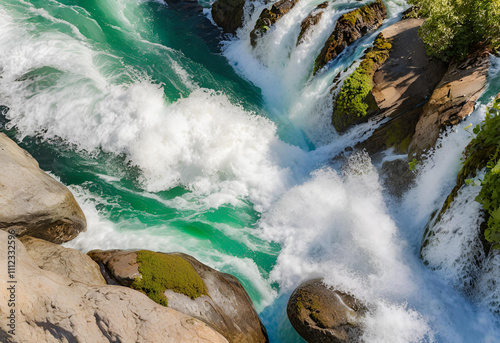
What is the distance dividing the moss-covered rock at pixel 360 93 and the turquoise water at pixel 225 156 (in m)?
0.36

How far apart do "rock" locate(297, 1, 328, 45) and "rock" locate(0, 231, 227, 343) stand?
32.8ft

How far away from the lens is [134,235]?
7246mm

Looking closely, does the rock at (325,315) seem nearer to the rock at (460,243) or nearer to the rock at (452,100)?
the rock at (460,243)

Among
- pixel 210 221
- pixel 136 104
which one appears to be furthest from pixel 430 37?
pixel 136 104

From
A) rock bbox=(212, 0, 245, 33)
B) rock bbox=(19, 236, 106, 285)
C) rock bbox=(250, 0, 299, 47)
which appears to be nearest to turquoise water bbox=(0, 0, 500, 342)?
rock bbox=(250, 0, 299, 47)

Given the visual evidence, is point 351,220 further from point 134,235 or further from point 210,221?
point 134,235

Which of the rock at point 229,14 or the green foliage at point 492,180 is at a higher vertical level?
the rock at point 229,14

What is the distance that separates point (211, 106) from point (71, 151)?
14.0 feet

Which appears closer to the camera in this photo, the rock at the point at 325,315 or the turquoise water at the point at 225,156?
the rock at the point at 325,315

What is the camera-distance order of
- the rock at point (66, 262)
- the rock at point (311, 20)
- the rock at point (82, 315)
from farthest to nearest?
the rock at point (311, 20)
the rock at point (66, 262)
the rock at point (82, 315)

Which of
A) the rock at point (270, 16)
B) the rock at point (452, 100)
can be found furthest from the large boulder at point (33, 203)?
the rock at point (270, 16)

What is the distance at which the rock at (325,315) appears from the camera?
5.34 metres

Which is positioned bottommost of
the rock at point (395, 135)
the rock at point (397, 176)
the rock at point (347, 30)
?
the rock at point (397, 176)

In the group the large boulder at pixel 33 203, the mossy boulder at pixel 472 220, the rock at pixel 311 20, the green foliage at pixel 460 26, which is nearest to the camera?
the mossy boulder at pixel 472 220
